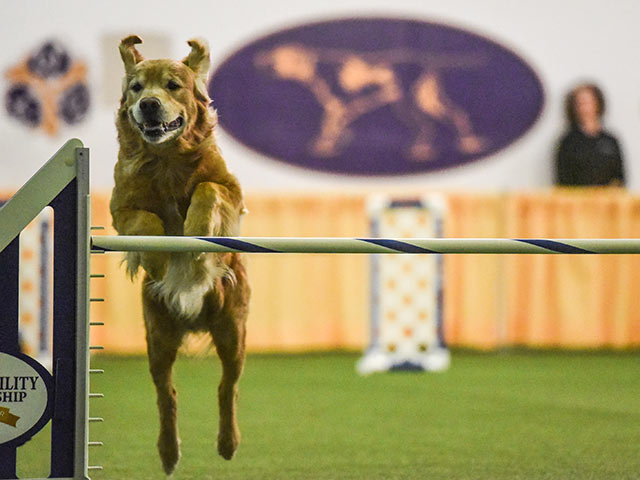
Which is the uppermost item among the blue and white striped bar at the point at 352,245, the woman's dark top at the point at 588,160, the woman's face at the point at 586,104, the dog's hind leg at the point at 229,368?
the woman's face at the point at 586,104

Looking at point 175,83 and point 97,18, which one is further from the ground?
point 97,18

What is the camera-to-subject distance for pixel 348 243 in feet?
7.13

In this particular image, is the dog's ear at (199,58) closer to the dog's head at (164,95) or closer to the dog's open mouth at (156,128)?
the dog's head at (164,95)

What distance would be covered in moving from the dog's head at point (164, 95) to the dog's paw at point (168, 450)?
681mm

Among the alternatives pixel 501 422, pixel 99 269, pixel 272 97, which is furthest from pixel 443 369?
pixel 272 97

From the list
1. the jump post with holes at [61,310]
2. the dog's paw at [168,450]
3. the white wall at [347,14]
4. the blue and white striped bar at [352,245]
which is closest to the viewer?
the blue and white striped bar at [352,245]

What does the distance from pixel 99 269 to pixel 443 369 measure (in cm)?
212

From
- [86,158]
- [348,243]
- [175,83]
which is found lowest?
[348,243]

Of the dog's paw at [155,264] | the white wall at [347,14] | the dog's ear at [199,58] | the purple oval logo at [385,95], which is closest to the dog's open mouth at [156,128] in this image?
the dog's ear at [199,58]

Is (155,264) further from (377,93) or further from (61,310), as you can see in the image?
(377,93)

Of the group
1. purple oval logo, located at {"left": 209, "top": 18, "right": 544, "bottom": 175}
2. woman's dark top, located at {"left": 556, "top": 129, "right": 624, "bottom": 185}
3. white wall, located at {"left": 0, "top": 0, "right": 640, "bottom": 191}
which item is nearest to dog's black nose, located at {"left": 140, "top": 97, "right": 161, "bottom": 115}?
white wall, located at {"left": 0, "top": 0, "right": 640, "bottom": 191}

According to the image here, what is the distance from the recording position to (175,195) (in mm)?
2104

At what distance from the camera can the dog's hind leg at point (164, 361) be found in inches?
84.4

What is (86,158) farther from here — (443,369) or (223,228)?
(443,369)
